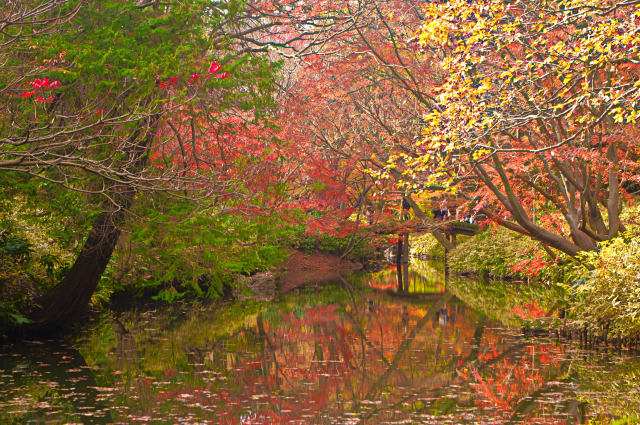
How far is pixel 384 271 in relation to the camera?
36656mm

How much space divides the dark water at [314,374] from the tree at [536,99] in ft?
10.00

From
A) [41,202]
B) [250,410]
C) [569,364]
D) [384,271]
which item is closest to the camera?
[250,410]

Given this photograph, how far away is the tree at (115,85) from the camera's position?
9.65 metres

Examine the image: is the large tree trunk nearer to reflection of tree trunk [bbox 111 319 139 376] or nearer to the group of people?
reflection of tree trunk [bbox 111 319 139 376]

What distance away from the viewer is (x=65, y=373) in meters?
10.1

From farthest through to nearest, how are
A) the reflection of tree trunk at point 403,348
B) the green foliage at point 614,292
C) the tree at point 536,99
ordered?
the green foliage at point 614,292 → the tree at point 536,99 → the reflection of tree trunk at point 403,348

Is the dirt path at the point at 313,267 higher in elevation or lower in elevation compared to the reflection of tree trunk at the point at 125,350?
higher

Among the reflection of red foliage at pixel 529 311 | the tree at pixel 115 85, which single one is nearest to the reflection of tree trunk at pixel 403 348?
the reflection of red foliage at pixel 529 311

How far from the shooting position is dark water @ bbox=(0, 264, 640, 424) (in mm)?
7812

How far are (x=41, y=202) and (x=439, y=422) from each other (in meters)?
7.74

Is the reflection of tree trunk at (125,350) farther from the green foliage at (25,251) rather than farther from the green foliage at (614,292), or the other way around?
the green foliage at (614,292)

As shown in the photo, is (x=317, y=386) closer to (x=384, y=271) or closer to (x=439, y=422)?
(x=439, y=422)

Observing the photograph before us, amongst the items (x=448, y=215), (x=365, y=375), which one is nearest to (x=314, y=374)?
(x=365, y=375)

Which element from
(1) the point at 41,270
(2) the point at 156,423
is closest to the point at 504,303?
(1) the point at 41,270
